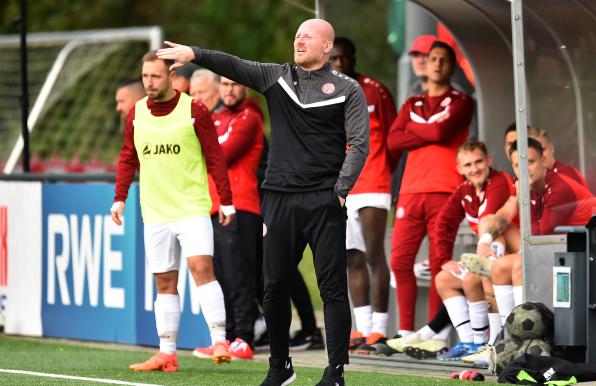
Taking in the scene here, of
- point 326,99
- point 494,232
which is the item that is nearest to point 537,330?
point 494,232

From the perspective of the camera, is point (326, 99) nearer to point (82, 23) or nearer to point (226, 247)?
point (226, 247)

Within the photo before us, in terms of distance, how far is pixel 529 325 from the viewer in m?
9.70

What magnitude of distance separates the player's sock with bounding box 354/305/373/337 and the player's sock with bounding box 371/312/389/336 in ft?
0.31

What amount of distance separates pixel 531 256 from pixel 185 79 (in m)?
3.94

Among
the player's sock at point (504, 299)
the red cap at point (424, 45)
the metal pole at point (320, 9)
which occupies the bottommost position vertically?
the player's sock at point (504, 299)

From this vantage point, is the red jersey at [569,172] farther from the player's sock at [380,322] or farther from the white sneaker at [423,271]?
the player's sock at [380,322]

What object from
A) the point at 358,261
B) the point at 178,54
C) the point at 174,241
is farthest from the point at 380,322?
the point at 178,54

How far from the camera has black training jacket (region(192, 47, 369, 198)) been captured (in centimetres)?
856

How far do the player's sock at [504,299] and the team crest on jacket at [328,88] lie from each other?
96.0 inches

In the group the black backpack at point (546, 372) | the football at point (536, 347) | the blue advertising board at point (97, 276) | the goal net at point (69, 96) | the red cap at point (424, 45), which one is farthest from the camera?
the goal net at point (69, 96)

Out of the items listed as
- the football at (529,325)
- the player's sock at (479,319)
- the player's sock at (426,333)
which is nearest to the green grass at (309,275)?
the player's sock at (426,333)

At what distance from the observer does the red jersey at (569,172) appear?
408 inches

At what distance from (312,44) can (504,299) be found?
8.72ft

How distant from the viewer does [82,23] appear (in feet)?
122
